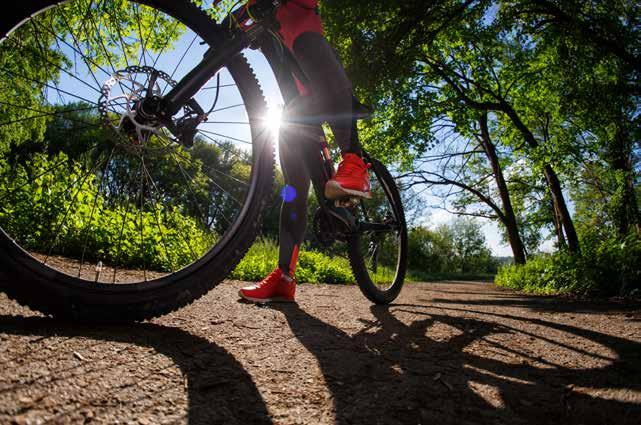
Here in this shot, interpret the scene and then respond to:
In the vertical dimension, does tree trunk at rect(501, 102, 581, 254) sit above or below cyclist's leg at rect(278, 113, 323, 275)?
above

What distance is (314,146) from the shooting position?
224 cm

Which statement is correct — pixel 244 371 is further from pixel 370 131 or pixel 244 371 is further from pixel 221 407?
pixel 370 131

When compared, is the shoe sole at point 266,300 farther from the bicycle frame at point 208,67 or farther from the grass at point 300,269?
the grass at point 300,269

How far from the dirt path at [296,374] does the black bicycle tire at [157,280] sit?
0.06 meters

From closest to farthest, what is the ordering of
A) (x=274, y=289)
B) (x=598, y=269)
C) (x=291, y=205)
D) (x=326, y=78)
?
(x=326, y=78), (x=274, y=289), (x=291, y=205), (x=598, y=269)

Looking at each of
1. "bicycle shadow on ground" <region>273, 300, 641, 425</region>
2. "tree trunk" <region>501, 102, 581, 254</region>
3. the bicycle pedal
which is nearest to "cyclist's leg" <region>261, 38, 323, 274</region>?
the bicycle pedal

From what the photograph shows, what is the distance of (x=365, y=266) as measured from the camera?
8.33 feet

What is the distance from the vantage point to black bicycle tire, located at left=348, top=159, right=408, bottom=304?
252 centimetres

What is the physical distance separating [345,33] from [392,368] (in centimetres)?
681

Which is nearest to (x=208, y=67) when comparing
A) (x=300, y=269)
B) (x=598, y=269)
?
(x=300, y=269)

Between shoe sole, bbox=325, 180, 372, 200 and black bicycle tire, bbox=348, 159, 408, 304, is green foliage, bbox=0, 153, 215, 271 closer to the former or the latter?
black bicycle tire, bbox=348, 159, 408, 304

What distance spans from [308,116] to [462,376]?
1535 mm

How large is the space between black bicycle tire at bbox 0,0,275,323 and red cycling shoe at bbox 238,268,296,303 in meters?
0.79

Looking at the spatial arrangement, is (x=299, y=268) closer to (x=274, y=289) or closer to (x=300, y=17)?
(x=274, y=289)
